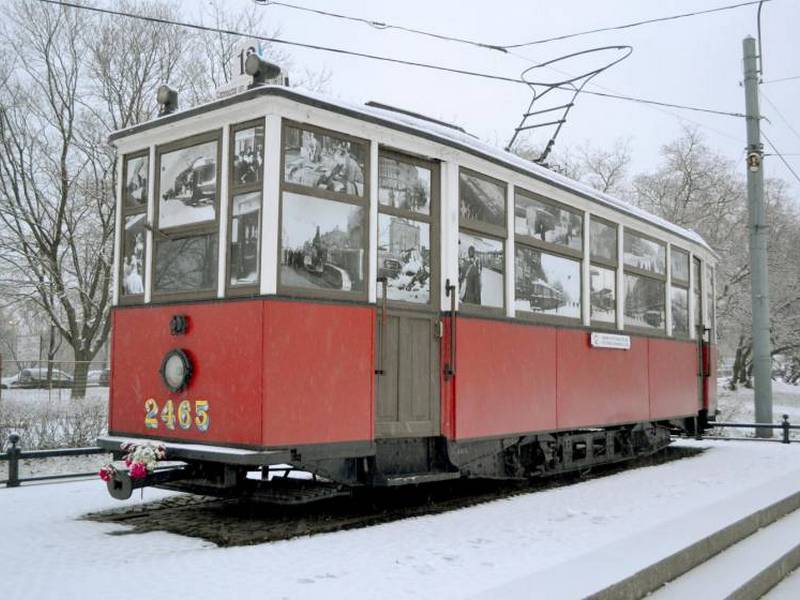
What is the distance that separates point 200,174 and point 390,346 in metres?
2.00

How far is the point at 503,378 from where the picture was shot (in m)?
7.68

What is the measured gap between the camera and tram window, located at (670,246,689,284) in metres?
11.7

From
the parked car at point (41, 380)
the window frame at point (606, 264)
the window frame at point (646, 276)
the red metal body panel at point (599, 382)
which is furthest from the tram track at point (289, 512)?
the parked car at point (41, 380)

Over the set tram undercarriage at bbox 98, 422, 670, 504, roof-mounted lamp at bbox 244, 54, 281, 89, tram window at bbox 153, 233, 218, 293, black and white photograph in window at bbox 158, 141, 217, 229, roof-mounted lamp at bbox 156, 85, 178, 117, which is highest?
roof-mounted lamp at bbox 156, 85, 178, 117

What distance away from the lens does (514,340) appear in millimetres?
7902

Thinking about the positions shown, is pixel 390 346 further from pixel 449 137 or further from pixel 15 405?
pixel 15 405

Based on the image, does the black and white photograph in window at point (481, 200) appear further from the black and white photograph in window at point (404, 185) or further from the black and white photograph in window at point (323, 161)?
the black and white photograph in window at point (323, 161)

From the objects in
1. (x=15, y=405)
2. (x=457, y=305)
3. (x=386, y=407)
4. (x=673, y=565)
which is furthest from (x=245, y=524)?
(x=15, y=405)

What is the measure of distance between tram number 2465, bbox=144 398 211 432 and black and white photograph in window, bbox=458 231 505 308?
2.44 meters

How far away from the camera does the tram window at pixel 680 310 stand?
38.1ft

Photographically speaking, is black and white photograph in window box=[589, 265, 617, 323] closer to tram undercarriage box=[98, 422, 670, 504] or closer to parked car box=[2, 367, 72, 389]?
tram undercarriage box=[98, 422, 670, 504]

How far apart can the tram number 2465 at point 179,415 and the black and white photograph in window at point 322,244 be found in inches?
45.8

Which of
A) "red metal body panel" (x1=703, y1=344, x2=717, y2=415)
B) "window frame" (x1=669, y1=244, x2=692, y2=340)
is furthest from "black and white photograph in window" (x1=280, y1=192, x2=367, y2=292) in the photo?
"red metal body panel" (x1=703, y1=344, x2=717, y2=415)

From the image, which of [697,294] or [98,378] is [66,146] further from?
[697,294]
